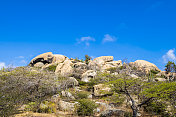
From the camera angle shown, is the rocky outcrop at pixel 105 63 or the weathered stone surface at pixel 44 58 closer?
the rocky outcrop at pixel 105 63

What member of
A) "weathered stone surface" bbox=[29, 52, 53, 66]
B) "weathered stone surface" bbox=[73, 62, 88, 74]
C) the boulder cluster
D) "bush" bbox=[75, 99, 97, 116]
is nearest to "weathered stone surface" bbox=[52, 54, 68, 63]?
the boulder cluster

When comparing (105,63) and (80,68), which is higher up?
(105,63)

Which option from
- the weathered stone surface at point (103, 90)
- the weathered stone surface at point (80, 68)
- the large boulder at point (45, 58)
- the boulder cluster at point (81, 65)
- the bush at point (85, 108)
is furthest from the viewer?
the large boulder at point (45, 58)

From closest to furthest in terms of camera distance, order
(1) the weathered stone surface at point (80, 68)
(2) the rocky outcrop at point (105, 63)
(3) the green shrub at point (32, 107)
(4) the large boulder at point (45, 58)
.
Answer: (3) the green shrub at point (32, 107) < (1) the weathered stone surface at point (80, 68) < (2) the rocky outcrop at point (105, 63) < (4) the large boulder at point (45, 58)

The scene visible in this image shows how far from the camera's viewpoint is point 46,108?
1497 centimetres

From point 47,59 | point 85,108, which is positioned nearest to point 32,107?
point 85,108

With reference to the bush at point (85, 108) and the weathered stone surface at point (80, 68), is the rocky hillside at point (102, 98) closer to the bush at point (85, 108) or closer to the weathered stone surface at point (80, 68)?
Result: the bush at point (85, 108)

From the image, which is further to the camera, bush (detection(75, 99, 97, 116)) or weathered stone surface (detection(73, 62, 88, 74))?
weathered stone surface (detection(73, 62, 88, 74))

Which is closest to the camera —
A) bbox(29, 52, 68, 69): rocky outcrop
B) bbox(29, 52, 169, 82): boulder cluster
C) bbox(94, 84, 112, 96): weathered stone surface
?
bbox(94, 84, 112, 96): weathered stone surface

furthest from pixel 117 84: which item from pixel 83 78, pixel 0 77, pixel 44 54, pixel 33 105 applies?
pixel 44 54

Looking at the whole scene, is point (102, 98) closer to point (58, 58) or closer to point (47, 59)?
point (58, 58)

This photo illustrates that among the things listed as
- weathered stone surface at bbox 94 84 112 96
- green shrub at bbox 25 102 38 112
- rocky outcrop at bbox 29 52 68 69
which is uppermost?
rocky outcrop at bbox 29 52 68 69

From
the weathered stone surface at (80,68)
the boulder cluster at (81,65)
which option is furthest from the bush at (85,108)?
the weathered stone surface at (80,68)

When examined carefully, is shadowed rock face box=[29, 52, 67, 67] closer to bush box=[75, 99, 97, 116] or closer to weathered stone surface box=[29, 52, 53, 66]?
weathered stone surface box=[29, 52, 53, 66]
